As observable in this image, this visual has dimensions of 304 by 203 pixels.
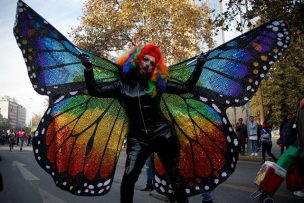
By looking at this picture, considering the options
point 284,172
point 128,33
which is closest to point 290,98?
point 128,33

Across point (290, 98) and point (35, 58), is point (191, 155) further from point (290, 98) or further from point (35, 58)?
point (290, 98)

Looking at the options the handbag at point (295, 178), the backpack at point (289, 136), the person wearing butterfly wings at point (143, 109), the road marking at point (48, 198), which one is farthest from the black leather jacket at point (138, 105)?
the backpack at point (289, 136)

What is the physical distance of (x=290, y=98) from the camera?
120 feet

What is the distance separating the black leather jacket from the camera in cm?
340

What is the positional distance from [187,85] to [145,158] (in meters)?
0.84

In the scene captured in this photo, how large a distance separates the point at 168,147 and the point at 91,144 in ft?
3.04

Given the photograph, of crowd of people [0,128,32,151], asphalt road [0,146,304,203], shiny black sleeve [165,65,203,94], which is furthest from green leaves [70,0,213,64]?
shiny black sleeve [165,65,203,94]

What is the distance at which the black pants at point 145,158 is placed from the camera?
3.25 metres

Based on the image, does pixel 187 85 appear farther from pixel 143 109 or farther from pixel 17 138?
pixel 17 138

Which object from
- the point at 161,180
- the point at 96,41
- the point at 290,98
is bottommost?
the point at 161,180

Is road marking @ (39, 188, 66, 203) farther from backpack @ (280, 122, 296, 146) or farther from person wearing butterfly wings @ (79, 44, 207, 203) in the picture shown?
backpack @ (280, 122, 296, 146)

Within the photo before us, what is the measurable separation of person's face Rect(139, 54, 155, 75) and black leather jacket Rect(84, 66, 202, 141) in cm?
8

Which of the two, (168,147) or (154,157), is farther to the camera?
(154,157)

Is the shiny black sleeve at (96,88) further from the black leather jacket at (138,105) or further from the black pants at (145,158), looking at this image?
the black pants at (145,158)
